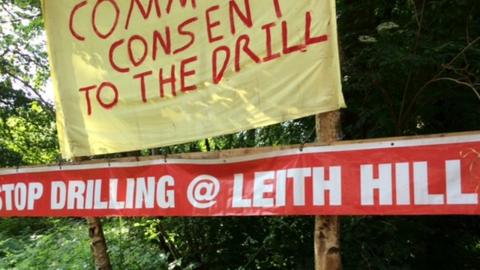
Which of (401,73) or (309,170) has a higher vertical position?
(401,73)

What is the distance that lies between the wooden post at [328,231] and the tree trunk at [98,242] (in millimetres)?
2554

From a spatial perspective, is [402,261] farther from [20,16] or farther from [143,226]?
[20,16]

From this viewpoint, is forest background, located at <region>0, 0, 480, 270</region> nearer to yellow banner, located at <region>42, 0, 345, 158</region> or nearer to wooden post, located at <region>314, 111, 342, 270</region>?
wooden post, located at <region>314, 111, 342, 270</region>

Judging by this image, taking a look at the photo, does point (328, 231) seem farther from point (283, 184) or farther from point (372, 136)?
point (372, 136)

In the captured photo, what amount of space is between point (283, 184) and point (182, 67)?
117cm

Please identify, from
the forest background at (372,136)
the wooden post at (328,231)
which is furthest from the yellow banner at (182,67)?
the forest background at (372,136)

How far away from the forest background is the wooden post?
117cm

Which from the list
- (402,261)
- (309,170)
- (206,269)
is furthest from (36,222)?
(309,170)

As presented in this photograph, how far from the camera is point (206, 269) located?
20.8 feet

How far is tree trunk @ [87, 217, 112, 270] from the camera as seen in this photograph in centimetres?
497

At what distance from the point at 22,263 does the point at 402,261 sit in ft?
17.9

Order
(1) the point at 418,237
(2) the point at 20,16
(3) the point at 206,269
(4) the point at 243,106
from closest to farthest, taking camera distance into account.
Answer: (4) the point at 243,106
(1) the point at 418,237
(3) the point at 206,269
(2) the point at 20,16

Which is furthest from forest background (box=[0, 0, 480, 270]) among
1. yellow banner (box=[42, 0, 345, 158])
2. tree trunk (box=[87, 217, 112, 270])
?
tree trunk (box=[87, 217, 112, 270])

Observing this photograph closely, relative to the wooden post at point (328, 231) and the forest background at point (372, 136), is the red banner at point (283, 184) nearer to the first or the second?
the wooden post at point (328, 231)
